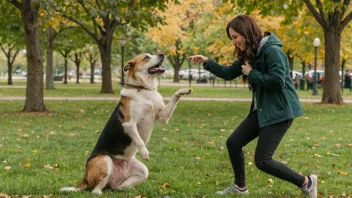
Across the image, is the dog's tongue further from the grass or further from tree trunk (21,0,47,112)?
tree trunk (21,0,47,112)

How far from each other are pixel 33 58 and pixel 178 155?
8.14 m

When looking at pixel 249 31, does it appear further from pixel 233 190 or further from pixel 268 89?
pixel 233 190

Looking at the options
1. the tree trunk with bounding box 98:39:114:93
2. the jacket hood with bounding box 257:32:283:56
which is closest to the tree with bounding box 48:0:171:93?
the tree trunk with bounding box 98:39:114:93

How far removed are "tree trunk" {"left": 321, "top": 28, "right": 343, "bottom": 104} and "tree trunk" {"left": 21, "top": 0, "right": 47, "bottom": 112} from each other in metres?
11.3

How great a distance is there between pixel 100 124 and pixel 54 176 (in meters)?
5.88

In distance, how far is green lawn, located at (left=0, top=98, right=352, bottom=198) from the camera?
5824 mm

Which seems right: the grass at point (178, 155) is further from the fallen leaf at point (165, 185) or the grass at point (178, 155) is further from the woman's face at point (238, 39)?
the woman's face at point (238, 39)

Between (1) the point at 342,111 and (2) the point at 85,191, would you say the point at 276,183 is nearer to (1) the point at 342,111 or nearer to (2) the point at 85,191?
(2) the point at 85,191

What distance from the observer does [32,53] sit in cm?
1459

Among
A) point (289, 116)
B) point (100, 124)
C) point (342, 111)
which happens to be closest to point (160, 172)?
point (289, 116)

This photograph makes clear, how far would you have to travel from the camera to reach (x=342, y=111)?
54.0ft

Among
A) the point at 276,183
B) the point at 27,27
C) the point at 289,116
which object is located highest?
the point at 27,27

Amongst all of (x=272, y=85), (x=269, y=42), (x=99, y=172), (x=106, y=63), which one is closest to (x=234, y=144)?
(x=272, y=85)

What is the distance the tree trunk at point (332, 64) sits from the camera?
19281mm
